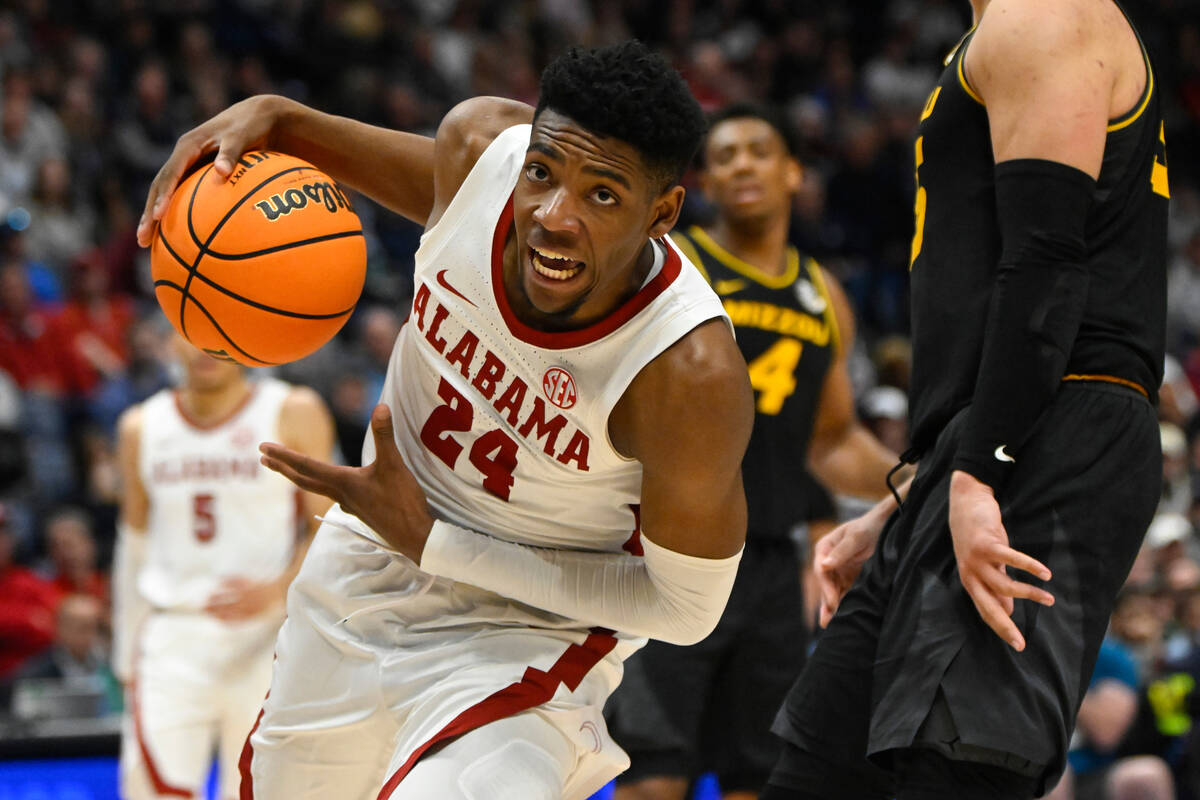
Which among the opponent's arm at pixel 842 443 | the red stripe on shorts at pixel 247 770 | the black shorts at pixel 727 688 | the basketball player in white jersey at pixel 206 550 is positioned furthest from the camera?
the basketball player in white jersey at pixel 206 550

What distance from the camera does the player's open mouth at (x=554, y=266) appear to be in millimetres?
2748

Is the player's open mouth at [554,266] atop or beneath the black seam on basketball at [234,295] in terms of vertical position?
atop

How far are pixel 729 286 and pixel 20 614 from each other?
4265 mm

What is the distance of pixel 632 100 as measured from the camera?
8.75 ft

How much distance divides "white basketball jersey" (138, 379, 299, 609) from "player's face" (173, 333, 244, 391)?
5.6 inches

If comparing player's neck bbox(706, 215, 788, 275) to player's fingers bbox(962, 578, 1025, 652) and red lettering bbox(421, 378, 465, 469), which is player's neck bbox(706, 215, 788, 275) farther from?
player's fingers bbox(962, 578, 1025, 652)

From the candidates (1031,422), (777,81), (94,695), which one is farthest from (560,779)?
(777,81)

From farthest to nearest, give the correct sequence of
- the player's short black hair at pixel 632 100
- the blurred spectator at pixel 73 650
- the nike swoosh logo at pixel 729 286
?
1. the blurred spectator at pixel 73 650
2. the nike swoosh logo at pixel 729 286
3. the player's short black hair at pixel 632 100

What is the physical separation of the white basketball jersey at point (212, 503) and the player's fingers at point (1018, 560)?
4.02 m

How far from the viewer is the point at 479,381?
9.84ft

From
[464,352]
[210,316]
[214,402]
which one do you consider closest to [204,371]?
[214,402]

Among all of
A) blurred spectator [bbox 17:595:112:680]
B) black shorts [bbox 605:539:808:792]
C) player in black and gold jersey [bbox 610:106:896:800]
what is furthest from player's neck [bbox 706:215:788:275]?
blurred spectator [bbox 17:595:112:680]

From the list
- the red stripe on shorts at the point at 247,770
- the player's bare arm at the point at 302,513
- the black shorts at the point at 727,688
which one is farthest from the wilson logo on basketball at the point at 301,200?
the player's bare arm at the point at 302,513

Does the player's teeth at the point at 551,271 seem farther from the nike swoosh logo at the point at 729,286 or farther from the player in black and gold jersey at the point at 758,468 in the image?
the nike swoosh logo at the point at 729,286
